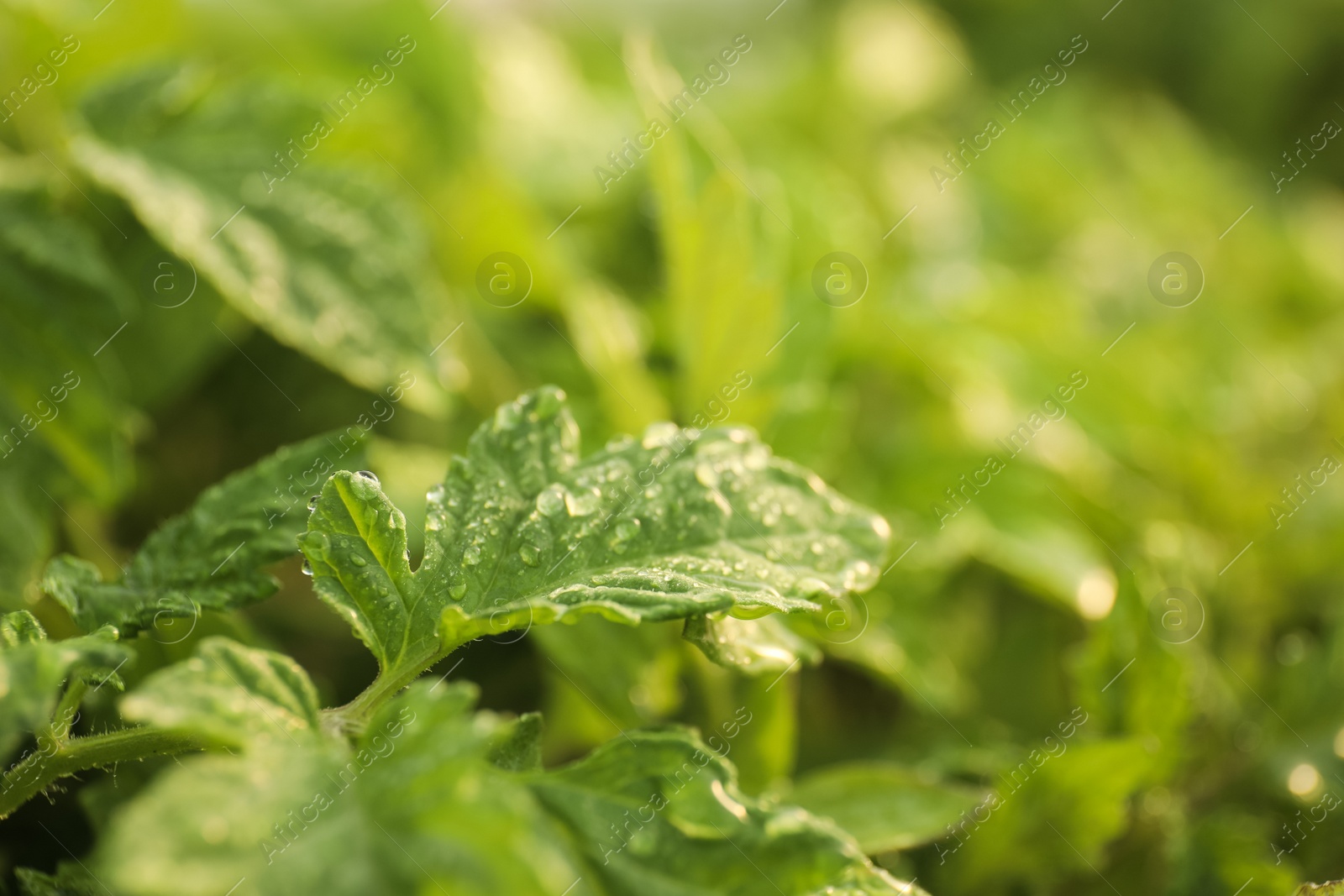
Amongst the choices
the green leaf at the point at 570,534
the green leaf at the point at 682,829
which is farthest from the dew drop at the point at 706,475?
the green leaf at the point at 682,829

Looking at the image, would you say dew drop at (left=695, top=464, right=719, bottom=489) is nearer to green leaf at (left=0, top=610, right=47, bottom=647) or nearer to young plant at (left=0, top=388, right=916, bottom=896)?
young plant at (left=0, top=388, right=916, bottom=896)

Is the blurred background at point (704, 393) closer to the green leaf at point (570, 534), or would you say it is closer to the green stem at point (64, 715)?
the green stem at point (64, 715)

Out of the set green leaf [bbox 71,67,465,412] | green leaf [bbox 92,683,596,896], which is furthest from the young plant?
green leaf [bbox 71,67,465,412]

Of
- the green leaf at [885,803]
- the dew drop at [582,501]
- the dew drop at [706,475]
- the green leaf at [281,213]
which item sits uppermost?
the green leaf at [281,213]

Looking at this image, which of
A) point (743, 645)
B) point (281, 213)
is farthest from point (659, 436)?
point (281, 213)

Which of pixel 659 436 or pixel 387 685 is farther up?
pixel 659 436

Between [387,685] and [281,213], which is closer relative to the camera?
[387,685]

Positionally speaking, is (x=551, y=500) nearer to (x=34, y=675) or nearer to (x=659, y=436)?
(x=659, y=436)

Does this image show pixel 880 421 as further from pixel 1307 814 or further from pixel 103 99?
pixel 103 99
